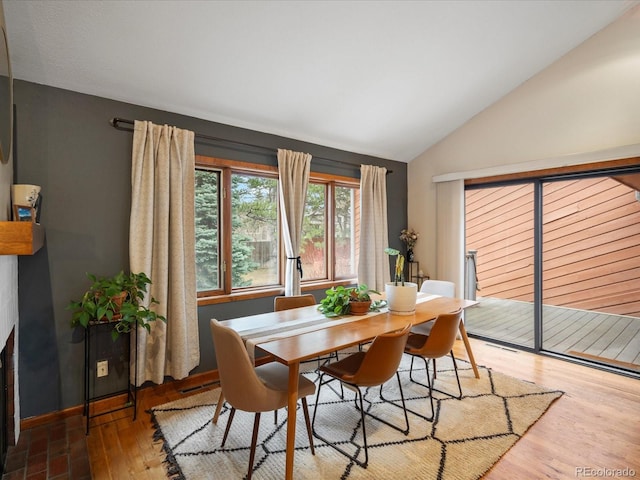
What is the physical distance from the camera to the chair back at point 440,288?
11.6 feet

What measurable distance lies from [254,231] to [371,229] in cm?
154

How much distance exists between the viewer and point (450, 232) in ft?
14.6

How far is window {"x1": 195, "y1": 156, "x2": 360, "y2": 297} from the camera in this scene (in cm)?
323

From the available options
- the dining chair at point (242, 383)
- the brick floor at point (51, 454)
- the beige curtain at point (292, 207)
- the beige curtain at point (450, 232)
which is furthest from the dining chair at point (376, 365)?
the beige curtain at point (450, 232)

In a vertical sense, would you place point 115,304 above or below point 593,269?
below

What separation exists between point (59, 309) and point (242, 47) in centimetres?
227

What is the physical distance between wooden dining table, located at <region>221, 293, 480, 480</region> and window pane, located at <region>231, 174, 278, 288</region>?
0.94 m

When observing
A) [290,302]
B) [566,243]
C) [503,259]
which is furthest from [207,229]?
[566,243]

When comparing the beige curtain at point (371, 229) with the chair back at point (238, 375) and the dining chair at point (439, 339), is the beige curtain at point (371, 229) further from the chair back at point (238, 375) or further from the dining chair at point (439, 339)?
the chair back at point (238, 375)

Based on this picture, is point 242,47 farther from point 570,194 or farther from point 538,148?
point 570,194

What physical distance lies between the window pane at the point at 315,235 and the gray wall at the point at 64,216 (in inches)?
73.3

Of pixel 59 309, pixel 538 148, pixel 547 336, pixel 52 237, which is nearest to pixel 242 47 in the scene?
pixel 52 237

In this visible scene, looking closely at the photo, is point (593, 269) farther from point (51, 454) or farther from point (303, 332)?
point (51, 454)

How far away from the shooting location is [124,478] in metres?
1.89
